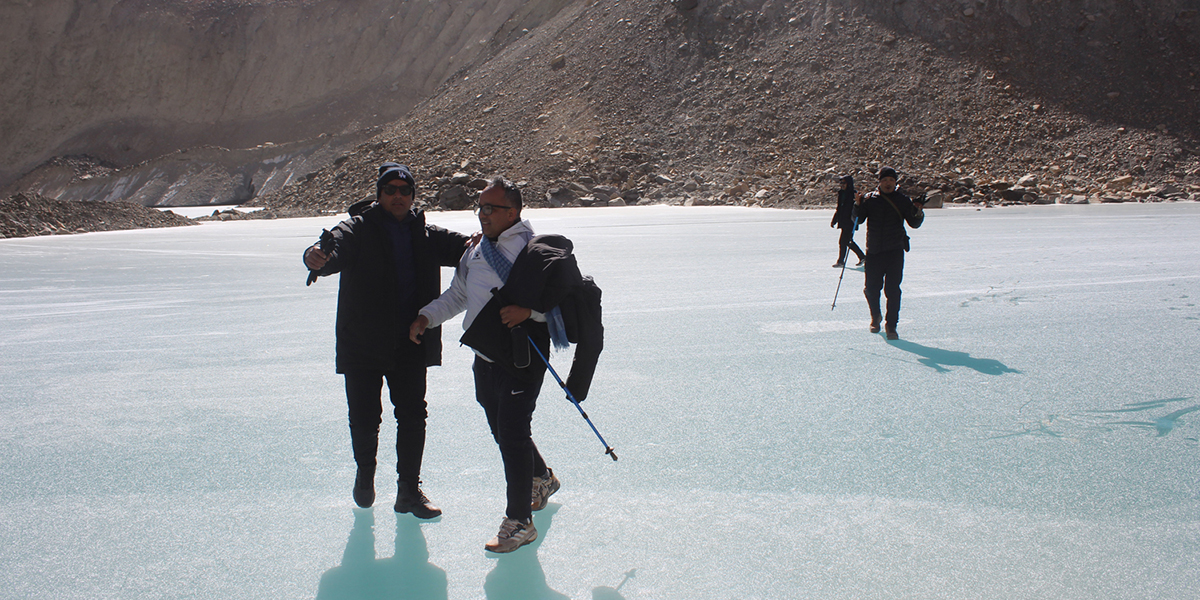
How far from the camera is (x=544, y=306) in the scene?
2.99m

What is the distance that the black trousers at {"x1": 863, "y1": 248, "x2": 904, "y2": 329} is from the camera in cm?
655

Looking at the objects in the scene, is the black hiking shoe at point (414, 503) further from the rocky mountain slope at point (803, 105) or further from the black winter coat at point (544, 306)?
the rocky mountain slope at point (803, 105)

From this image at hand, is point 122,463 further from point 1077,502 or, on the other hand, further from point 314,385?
point 1077,502

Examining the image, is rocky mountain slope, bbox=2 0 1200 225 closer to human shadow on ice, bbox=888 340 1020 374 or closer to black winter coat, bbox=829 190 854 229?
black winter coat, bbox=829 190 854 229

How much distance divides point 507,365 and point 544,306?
0.26 m

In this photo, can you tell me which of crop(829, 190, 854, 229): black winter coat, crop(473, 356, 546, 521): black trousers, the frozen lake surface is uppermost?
crop(829, 190, 854, 229): black winter coat

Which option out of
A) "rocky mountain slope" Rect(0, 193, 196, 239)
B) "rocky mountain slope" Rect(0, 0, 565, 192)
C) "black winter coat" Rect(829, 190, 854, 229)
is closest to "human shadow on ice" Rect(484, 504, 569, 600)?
"black winter coat" Rect(829, 190, 854, 229)

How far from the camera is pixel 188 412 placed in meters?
5.00

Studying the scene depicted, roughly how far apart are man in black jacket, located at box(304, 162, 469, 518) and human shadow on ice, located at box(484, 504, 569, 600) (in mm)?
465

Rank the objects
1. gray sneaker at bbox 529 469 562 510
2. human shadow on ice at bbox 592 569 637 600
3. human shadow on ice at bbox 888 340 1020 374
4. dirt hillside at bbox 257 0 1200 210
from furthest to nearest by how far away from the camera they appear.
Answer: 1. dirt hillside at bbox 257 0 1200 210
2. human shadow on ice at bbox 888 340 1020 374
3. gray sneaker at bbox 529 469 562 510
4. human shadow on ice at bbox 592 569 637 600

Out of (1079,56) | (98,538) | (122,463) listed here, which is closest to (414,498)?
(98,538)

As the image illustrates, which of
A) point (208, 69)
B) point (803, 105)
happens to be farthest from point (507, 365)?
point (208, 69)

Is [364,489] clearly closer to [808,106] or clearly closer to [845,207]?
[845,207]

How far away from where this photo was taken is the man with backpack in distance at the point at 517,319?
2.97m
